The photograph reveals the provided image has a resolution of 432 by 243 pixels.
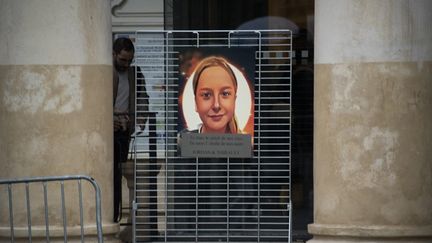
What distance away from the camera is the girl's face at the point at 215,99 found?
8570mm

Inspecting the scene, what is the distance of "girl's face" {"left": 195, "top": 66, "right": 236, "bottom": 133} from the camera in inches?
337

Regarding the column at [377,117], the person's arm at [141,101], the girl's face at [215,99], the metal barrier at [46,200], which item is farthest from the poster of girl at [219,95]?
the metal barrier at [46,200]

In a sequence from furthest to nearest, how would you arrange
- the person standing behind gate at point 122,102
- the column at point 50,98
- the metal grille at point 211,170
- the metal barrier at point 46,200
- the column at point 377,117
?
the person standing behind gate at point 122,102 < the metal grille at point 211,170 < the column at point 50,98 < the column at point 377,117 < the metal barrier at point 46,200

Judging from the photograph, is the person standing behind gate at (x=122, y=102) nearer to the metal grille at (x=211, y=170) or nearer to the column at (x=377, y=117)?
the metal grille at (x=211, y=170)

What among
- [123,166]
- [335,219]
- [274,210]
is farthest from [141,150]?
[335,219]

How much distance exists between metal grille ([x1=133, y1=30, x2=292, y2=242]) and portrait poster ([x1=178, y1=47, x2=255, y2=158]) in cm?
8

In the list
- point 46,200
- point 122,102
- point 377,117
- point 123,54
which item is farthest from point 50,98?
point 377,117

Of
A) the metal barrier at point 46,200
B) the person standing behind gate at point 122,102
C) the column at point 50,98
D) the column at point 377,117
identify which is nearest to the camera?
the metal barrier at point 46,200

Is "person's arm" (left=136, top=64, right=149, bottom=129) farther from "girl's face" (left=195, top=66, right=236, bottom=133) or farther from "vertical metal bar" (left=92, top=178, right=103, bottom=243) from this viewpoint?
"vertical metal bar" (left=92, top=178, right=103, bottom=243)

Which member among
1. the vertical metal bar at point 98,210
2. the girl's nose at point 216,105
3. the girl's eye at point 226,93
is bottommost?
the vertical metal bar at point 98,210

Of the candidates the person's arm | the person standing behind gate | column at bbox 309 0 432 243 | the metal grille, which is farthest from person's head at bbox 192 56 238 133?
A: the person standing behind gate

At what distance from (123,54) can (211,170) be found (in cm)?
155

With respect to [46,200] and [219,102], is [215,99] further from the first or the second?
[46,200]

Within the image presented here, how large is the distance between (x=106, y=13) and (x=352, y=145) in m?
2.23
